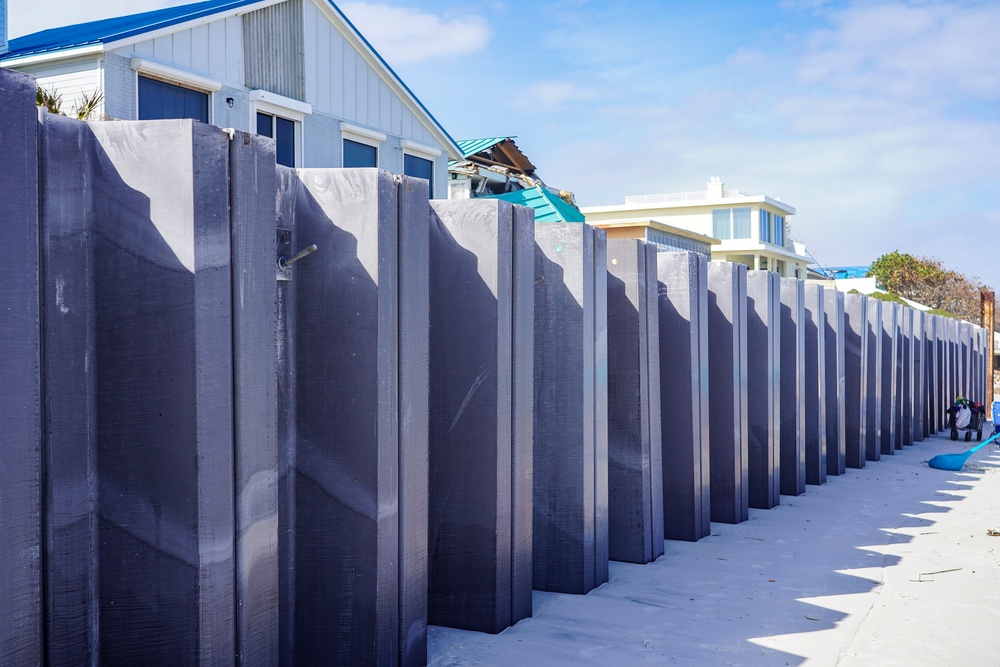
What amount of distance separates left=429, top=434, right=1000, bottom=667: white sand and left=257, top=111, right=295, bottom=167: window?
31.9 feet

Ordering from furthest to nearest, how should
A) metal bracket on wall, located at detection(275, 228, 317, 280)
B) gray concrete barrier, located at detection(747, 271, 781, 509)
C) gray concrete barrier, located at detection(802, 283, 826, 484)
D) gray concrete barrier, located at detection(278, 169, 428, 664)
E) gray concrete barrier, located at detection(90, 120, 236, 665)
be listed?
1. gray concrete barrier, located at detection(802, 283, 826, 484)
2. gray concrete barrier, located at detection(747, 271, 781, 509)
3. gray concrete barrier, located at detection(278, 169, 428, 664)
4. metal bracket on wall, located at detection(275, 228, 317, 280)
5. gray concrete barrier, located at detection(90, 120, 236, 665)

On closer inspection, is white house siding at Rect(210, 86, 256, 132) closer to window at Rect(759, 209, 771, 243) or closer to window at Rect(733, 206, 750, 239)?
window at Rect(733, 206, 750, 239)

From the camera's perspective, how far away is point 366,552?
14.0ft

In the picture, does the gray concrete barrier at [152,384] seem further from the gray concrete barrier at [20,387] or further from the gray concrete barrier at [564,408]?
the gray concrete barrier at [564,408]

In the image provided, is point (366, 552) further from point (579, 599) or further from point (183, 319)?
point (579, 599)

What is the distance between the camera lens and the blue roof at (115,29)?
12148 millimetres

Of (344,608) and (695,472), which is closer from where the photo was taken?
(344,608)

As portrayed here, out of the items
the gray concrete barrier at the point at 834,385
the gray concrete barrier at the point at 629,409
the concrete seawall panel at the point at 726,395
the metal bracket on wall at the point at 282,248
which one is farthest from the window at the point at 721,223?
the metal bracket on wall at the point at 282,248

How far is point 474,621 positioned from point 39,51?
1085 centimetres

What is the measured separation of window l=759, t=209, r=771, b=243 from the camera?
55.9 m

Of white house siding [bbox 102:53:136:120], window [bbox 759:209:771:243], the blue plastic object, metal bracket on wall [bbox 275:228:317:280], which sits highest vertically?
window [bbox 759:209:771:243]

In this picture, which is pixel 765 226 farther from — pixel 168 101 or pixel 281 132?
pixel 168 101

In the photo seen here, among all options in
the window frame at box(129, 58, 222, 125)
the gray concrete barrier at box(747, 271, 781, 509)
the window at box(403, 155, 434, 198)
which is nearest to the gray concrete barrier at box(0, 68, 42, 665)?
the gray concrete barrier at box(747, 271, 781, 509)

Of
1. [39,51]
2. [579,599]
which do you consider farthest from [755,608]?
[39,51]
